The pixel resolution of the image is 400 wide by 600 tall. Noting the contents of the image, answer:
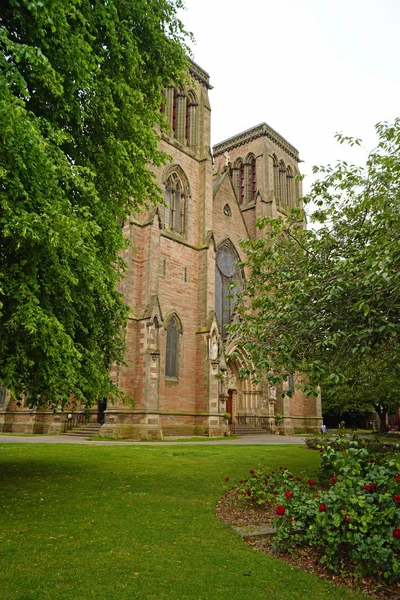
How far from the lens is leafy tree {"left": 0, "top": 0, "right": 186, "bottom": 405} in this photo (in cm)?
667

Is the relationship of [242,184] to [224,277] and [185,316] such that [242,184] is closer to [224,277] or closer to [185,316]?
[224,277]

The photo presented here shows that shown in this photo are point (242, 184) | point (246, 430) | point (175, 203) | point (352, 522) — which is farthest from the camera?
point (242, 184)

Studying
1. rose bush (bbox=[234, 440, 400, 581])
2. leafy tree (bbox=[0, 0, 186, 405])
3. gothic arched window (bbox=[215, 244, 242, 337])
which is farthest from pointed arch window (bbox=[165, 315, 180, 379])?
rose bush (bbox=[234, 440, 400, 581])

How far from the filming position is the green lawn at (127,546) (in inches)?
169

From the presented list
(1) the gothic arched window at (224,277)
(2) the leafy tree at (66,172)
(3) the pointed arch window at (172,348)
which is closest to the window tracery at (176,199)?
(1) the gothic arched window at (224,277)

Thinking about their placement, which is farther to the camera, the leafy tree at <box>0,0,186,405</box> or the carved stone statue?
the carved stone statue

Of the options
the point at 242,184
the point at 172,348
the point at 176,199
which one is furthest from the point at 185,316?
the point at 242,184

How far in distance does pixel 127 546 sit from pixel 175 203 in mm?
25876

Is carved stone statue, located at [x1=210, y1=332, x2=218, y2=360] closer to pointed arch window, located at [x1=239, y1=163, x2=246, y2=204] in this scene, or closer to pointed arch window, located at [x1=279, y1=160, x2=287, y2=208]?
pointed arch window, located at [x1=239, y1=163, x2=246, y2=204]

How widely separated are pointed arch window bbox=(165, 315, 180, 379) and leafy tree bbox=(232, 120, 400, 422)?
629 inches

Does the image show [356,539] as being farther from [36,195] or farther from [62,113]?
[62,113]

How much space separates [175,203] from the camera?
1163 inches

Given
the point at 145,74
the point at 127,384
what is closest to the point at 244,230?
the point at 127,384

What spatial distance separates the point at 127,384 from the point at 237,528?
18.2m
